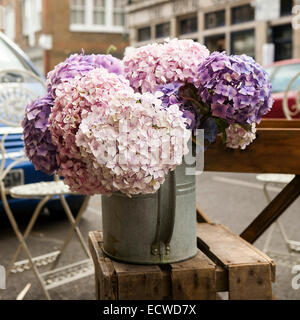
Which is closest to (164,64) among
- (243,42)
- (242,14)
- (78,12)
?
(243,42)

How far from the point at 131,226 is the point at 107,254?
0.17 metres

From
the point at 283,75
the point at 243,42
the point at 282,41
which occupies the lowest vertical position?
the point at 283,75

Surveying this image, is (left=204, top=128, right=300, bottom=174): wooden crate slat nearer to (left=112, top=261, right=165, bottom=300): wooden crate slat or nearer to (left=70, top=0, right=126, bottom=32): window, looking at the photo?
(left=112, top=261, right=165, bottom=300): wooden crate slat

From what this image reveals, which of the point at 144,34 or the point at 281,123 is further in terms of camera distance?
the point at 144,34

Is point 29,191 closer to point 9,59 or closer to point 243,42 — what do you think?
point 9,59

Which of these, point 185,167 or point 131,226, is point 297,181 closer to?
point 185,167

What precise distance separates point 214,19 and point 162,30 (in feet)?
9.99

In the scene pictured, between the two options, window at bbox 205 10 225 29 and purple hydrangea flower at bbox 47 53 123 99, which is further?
window at bbox 205 10 225 29

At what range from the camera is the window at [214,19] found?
1744 centimetres

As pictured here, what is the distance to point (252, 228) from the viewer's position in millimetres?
1876

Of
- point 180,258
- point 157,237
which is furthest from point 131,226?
point 180,258

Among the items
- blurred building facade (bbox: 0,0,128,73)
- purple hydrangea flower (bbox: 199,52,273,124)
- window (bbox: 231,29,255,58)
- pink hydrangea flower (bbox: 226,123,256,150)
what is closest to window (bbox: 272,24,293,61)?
window (bbox: 231,29,255,58)

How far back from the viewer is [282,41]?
15.2 meters

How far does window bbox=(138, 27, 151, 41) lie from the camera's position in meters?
21.0
